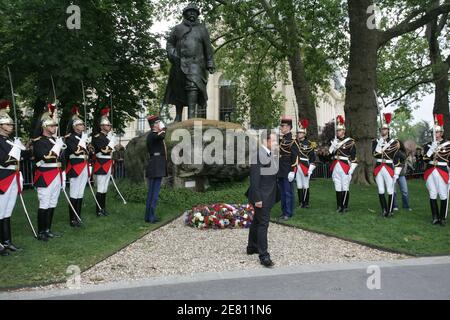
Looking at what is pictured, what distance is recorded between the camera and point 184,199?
12.3m

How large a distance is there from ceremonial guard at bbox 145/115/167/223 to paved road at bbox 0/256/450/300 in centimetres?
374

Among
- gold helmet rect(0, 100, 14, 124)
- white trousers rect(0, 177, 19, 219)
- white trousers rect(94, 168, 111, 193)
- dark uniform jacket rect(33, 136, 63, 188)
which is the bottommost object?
white trousers rect(0, 177, 19, 219)

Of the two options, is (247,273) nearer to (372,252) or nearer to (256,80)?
(372,252)

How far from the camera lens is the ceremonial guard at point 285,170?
11430mm

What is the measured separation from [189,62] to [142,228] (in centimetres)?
549

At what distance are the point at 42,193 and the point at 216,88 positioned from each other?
51.6 meters

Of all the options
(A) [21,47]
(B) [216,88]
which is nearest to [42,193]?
(A) [21,47]

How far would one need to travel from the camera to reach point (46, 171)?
9062 mm

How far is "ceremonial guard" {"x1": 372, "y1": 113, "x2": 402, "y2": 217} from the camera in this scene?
11.6m

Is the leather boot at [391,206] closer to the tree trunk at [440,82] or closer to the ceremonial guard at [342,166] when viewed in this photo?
the ceremonial guard at [342,166]

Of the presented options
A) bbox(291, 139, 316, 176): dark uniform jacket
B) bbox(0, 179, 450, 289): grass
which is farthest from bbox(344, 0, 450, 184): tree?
bbox(291, 139, 316, 176): dark uniform jacket

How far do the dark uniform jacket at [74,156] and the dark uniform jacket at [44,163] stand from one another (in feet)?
3.43

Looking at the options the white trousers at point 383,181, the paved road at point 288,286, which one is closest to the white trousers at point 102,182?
the paved road at point 288,286

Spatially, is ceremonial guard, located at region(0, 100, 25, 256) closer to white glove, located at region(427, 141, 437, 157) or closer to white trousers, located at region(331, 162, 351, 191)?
white trousers, located at region(331, 162, 351, 191)
